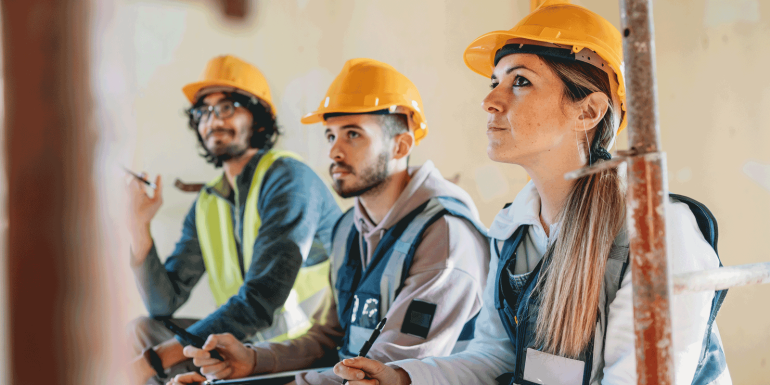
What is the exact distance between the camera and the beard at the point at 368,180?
243 centimetres

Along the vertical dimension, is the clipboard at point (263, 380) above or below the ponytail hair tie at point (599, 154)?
below

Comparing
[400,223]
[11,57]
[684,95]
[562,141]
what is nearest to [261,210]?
[400,223]

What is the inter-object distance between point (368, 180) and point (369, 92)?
39 cm

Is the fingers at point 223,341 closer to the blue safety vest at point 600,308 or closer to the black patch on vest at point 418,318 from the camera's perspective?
the black patch on vest at point 418,318

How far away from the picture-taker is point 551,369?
4.23 feet

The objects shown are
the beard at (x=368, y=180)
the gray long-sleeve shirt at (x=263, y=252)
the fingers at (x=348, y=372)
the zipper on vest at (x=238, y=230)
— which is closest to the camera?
the fingers at (x=348, y=372)

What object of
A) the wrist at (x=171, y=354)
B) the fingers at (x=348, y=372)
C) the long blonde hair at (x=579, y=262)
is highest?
the long blonde hair at (x=579, y=262)

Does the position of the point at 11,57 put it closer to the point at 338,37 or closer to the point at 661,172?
the point at 338,37

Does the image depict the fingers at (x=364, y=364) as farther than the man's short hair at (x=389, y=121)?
No

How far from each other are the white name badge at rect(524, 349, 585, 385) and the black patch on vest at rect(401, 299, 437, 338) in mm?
570

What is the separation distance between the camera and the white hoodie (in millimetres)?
1107

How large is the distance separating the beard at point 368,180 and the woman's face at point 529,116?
991 mm

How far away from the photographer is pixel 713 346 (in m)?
1.27

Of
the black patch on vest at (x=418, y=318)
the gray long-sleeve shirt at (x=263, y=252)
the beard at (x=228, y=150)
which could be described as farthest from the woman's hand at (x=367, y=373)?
the beard at (x=228, y=150)
